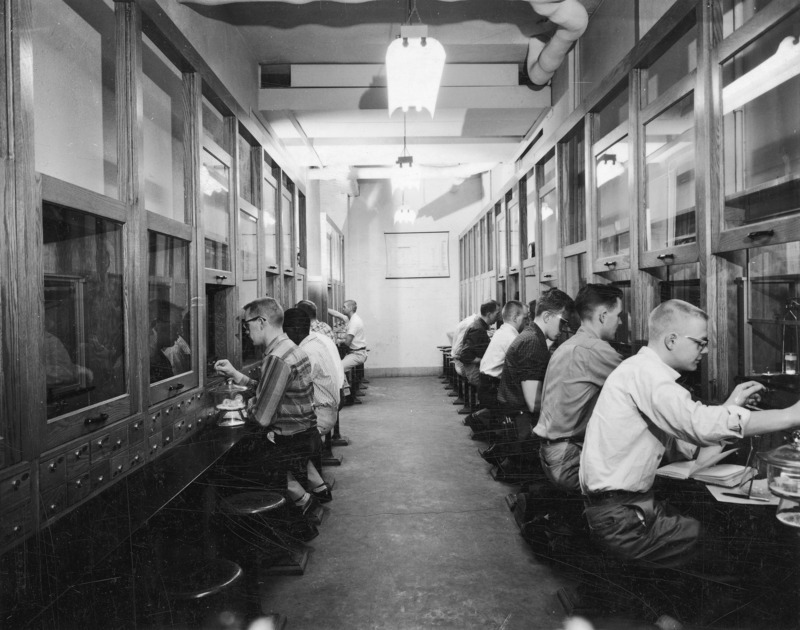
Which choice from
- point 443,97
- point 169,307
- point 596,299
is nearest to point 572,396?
point 596,299

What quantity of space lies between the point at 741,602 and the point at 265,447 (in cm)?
233

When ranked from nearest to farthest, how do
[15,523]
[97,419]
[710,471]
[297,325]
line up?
[15,523]
[710,471]
[97,419]
[297,325]

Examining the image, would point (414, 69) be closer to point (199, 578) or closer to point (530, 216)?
point (199, 578)

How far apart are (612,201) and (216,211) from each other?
283cm

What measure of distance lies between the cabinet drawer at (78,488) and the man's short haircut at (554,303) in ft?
9.73

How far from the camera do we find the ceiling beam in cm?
583

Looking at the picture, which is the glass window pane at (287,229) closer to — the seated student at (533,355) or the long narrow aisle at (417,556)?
the long narrow aisle at (417,556)

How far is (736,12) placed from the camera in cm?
257

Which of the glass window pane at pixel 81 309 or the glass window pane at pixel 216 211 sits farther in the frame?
the glass window pane at pixel 216 211

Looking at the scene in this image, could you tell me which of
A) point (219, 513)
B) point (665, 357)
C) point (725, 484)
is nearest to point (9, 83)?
point (219, 513)

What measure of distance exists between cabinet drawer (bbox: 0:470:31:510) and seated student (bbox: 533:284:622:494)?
7.56 ft

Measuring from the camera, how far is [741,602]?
5.26 ft

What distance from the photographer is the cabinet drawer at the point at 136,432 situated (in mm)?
2686

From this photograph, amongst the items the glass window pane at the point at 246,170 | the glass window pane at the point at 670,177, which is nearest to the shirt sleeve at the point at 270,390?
the glass window pane at the point at 670,177
